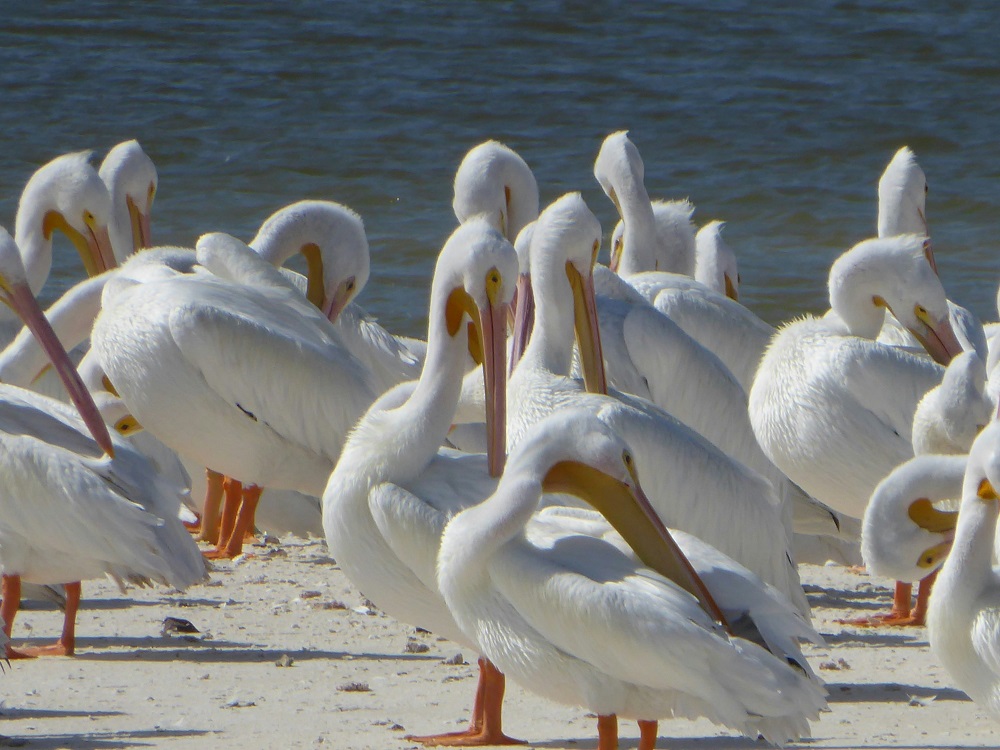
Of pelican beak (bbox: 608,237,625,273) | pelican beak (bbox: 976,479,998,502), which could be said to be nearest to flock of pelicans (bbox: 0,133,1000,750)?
pelican beak (bbox: 976,479,998,502)

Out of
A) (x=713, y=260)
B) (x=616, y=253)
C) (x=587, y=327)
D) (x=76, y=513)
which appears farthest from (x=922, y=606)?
(x=713, y=260)

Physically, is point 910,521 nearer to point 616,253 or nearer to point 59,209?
point 616,253

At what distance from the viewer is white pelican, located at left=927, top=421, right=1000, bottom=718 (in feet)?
14.1

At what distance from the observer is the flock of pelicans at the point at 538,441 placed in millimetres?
4238

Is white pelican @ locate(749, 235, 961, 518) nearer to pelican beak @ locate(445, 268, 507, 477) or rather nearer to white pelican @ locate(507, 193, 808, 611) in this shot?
white pelican @ locate(507, 193, 808, 611)

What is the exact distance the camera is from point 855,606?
22.0 feet

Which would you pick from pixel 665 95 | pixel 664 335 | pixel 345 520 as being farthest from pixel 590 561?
pixel 665 95

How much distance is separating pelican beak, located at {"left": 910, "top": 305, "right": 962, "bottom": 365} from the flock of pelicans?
1 centimetres

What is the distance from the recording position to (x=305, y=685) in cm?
514

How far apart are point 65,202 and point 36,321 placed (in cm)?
296

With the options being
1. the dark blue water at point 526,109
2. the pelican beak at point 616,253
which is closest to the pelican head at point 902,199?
the pelican beak at point 616,253

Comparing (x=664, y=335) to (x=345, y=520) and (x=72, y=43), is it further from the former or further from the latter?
(x=72, y=43)

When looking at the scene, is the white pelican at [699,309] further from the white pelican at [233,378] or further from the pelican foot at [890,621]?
the pelican foot at [890,621]

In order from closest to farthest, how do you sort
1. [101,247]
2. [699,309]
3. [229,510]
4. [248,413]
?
1. [248,413]
2. [229,510]
3. [699,309]
4. [101,247]
